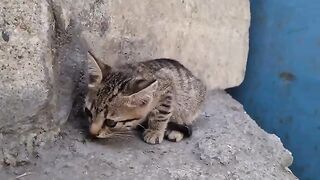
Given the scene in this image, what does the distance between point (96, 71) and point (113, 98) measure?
0.15 meters

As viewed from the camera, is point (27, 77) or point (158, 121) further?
point (158, 121)

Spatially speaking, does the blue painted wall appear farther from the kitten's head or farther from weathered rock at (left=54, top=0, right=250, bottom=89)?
the kitten's head

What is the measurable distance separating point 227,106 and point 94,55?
3.04 ft

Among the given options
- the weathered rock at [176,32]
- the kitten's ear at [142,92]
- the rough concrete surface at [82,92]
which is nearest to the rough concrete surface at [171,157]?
the rough concrete surface at [82,92]

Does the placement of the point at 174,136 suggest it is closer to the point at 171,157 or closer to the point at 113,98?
the point at 171,157

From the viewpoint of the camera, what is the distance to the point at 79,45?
9.93 feet

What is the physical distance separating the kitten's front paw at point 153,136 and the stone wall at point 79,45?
39 cm

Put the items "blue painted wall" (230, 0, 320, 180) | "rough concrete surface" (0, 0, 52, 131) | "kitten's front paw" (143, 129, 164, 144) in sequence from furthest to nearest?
"blue painted wall" (230, 0, 320, 180), "kitten's front paw" (143, 129, 164, 144), "rough concrete surface" (0, 0, 52, 131)

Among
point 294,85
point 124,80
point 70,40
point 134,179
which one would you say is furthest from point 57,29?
point 294,85

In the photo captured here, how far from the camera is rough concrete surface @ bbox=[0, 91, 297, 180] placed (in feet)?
8.91

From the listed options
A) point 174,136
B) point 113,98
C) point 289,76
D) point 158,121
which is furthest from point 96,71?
point 289,76

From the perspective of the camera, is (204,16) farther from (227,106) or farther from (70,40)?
(70,40)

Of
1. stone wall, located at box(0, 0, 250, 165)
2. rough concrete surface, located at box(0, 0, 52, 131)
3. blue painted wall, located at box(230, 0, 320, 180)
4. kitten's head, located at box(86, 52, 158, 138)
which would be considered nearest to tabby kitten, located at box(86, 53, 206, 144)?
kitten's head, located at box(86, 52, 158, 138)

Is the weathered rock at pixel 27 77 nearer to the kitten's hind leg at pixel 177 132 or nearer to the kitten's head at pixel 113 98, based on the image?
the kitten's head at pixel 113 98
